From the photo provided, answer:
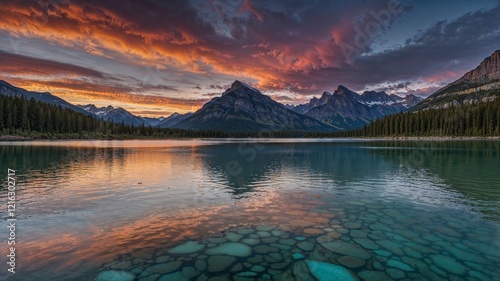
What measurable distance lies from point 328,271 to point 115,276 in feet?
27.1

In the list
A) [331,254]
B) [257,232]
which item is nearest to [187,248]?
[257,232]

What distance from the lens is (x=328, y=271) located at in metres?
10.4

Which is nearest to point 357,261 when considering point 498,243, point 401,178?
point 498,243

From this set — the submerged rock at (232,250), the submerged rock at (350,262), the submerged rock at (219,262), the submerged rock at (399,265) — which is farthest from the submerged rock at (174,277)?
the submerged rock at (399,265)

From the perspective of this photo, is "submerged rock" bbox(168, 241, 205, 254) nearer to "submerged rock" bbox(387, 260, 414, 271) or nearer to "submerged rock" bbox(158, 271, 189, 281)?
"submerged rock" bbox(158, 271, 189, 281)

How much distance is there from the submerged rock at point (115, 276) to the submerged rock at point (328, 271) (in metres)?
7.00

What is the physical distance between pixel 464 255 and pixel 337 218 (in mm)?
6800

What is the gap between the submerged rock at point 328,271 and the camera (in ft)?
32.5

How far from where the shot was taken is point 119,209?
1970cm

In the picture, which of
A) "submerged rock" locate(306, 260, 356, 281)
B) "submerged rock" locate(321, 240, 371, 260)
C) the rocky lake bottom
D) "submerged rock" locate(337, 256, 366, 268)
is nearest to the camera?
"submerged rock" locate(306, 260, 356, 281)

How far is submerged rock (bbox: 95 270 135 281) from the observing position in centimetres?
976

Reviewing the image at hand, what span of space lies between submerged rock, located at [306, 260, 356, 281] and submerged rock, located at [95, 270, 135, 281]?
7000 mm

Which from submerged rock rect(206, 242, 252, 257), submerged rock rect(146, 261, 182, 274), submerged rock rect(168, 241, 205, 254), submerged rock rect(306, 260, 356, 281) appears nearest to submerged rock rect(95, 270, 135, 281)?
submerged rock rect(146, 261, 182, 274)

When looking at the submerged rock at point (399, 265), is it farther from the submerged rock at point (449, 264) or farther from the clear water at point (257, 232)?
the submerged rock at point (449, 264)
